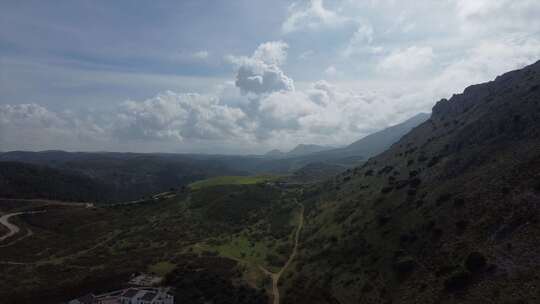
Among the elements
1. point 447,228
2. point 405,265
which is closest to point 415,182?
point 447,228

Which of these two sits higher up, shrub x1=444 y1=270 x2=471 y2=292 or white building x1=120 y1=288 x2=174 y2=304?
shrub x1=444 y1=270 x2=471 y2=292

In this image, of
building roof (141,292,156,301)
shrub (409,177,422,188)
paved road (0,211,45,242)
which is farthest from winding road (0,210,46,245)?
shrub (409,177,422,188)


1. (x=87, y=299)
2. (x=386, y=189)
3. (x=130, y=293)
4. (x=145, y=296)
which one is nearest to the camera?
(x=87, y=299)

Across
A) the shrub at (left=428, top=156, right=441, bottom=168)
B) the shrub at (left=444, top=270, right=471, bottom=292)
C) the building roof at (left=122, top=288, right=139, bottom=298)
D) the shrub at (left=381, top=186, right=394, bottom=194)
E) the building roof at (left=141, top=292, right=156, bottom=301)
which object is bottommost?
the building roof at (left=141, top=292, right=156, bottom=301)

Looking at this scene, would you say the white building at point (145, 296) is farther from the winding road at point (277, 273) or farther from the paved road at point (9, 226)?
the paved road at point (9, 226)

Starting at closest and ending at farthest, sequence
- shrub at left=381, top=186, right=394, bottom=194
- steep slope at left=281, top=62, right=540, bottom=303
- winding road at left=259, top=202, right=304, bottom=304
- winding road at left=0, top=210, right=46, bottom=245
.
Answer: steep slope at left=281, top=62, right=540, bottom=303
winding road at left=259, top=202, right=304, bottom=304
shrub at left=381, top=186, right=394, bottom=194
winding road at left=0, top=210, right=46, bottom=245

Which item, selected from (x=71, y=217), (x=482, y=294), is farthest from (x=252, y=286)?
(x=71, y=217)

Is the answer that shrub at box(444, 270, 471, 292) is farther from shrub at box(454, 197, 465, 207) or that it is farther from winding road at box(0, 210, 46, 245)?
winding road at box(0, 210, 46, 245)

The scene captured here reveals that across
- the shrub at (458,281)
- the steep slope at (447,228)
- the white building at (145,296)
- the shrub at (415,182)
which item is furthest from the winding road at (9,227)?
the shrub at (458,281)

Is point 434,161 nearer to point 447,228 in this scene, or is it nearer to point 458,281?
point 447,228

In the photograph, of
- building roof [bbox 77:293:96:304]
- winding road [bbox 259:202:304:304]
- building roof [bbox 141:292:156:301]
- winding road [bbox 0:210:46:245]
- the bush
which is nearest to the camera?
the bush
